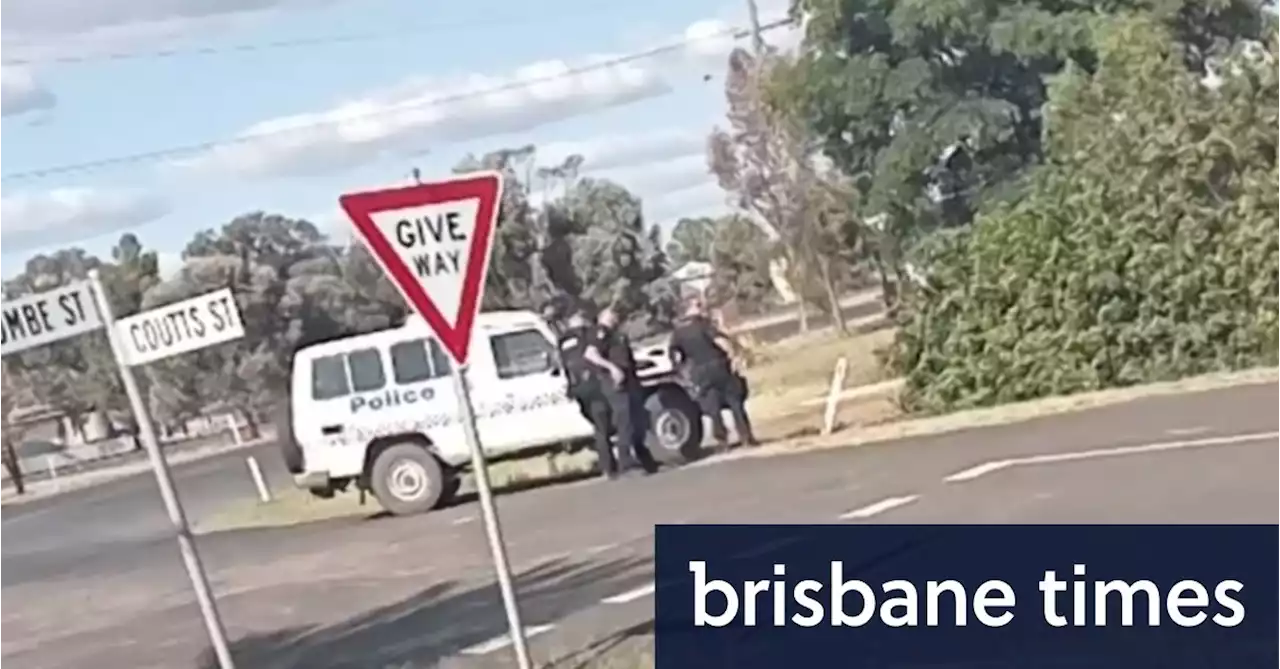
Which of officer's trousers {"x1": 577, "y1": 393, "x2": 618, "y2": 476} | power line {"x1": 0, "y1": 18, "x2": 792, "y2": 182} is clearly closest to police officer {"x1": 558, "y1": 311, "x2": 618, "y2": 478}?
officer's trousers {"x1": 577, "y1": 393, "x2": 618, "y2": 476}

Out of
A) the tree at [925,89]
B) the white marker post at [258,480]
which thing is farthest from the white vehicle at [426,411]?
the tree at [925,89]

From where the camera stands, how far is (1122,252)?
32.4ft

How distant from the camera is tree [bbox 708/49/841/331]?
927 centimetres

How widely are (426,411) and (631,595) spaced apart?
97cm

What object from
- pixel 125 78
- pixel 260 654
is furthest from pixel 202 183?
pixel 260 654

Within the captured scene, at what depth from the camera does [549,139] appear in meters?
9.18

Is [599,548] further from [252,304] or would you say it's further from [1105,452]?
[1105,452]

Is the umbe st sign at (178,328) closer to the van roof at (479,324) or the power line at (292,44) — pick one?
the van roof at (479,324)

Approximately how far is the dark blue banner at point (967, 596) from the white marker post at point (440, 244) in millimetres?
1553

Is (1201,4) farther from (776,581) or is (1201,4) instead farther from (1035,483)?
(776,581)

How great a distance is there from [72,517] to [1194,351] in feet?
12.9

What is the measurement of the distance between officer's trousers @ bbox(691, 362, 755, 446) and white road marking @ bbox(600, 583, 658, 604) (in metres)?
0.63

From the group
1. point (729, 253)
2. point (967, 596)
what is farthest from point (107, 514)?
point (967, 596)

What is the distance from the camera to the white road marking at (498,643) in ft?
29.1
